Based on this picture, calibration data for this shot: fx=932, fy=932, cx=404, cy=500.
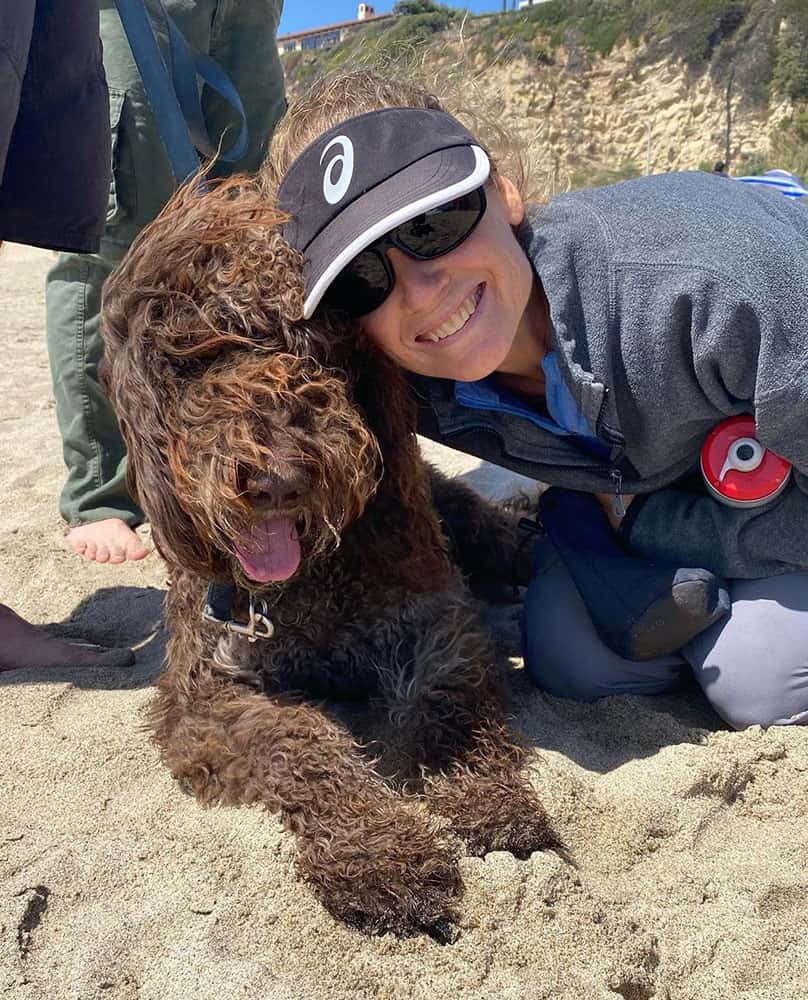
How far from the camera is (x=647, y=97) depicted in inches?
1061

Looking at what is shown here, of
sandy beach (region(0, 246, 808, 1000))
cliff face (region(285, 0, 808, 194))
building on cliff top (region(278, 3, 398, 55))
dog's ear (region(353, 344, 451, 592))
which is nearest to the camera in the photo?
sandy beach (region(0, 246, 808, 1000))

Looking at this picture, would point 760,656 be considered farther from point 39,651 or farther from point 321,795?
point 39,651

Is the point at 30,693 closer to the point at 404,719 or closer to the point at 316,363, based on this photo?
the point at 404,719

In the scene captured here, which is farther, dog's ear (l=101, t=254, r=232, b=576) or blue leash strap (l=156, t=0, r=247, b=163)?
blue leash strap (l=156, t=0, r=247, b=163)

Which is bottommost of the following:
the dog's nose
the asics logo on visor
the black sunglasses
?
the dog's nose

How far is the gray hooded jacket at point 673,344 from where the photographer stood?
262 cm

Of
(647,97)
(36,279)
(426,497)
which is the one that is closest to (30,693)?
(426,497)

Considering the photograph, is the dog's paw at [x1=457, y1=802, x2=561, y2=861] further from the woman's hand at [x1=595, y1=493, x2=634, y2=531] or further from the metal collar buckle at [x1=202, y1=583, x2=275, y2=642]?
the woman's hand at [x1=595, y1=493, x2=634, y2=531]

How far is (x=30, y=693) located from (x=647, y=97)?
1105 inches

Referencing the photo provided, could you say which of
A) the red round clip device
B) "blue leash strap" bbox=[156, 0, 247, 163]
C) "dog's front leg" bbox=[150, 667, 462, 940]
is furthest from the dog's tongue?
"blue leash strap" bbox=[156, 0, 247, 163]

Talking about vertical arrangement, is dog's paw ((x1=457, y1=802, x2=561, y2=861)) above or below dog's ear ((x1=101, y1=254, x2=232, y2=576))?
below

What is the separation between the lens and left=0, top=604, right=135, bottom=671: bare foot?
10.8 feet

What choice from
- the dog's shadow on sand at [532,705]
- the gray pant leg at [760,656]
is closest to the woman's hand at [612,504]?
the gray pant leg at [760,656]

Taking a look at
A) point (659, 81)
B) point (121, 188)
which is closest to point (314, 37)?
point (659, 81)
